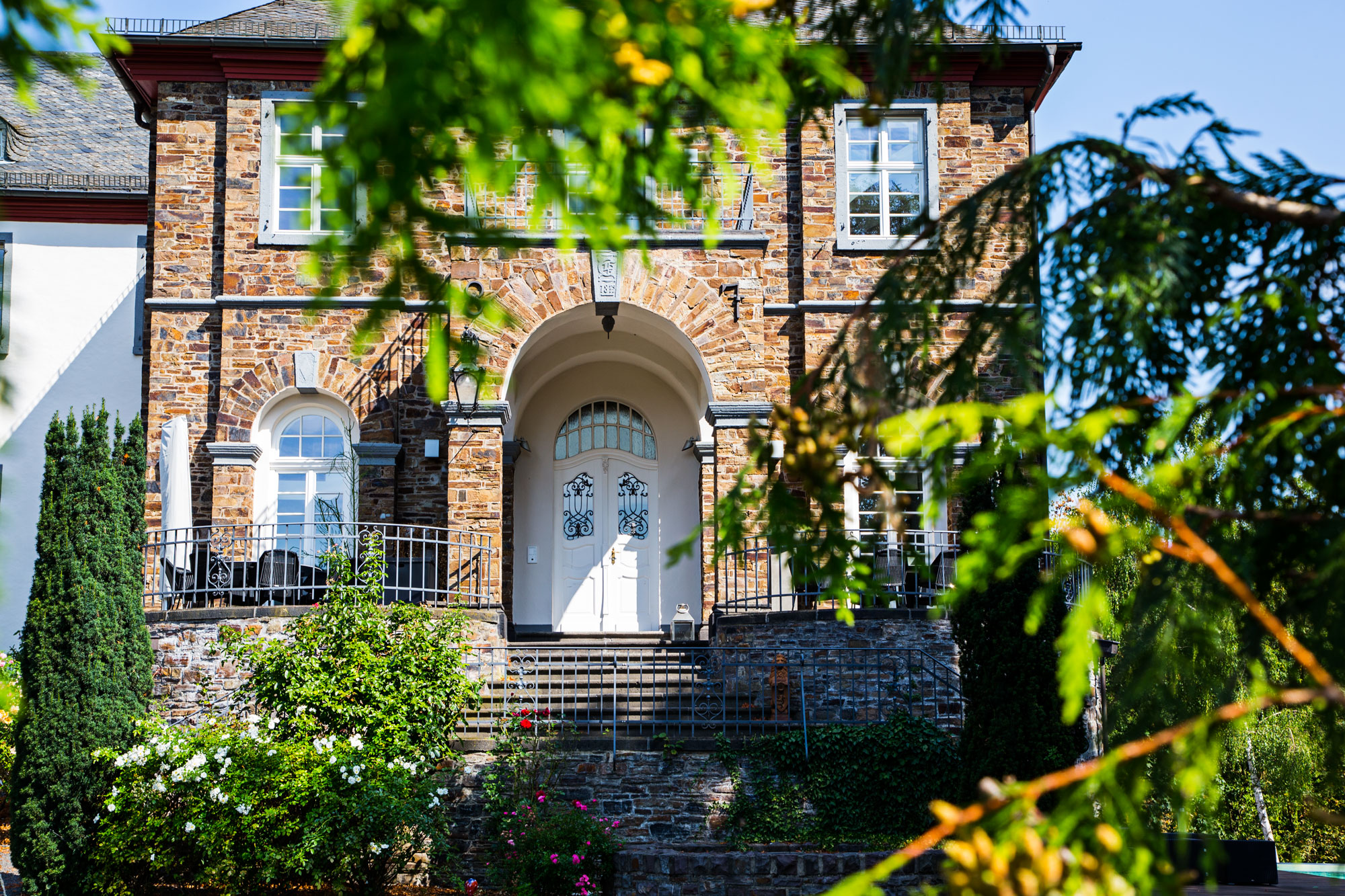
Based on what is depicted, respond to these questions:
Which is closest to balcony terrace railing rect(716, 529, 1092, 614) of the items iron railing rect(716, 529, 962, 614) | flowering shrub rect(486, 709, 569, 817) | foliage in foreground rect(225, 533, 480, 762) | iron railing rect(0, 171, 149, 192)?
iron railing rect(716, 529, 962, 614)

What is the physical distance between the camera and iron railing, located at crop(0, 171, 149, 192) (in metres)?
18.8

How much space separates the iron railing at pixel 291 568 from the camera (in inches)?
474

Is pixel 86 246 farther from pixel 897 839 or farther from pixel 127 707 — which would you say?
pixel 897 839

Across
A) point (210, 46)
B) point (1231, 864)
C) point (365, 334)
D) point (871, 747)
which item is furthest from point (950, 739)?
point (210, 46)

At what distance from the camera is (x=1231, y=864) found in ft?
37.9

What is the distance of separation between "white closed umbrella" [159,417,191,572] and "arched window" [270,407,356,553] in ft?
5.48

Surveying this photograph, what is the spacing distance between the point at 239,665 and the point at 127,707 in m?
1.02

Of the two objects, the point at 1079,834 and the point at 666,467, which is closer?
the point at 1079,834

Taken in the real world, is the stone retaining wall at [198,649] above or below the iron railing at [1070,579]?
below

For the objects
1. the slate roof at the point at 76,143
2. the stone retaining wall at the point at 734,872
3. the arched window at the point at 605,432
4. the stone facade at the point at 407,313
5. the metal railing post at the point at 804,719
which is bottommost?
the stone retaining wall at the point at 734,872

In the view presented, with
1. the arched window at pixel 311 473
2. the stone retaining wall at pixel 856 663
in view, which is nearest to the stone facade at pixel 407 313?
the arched window at pixel 311 473

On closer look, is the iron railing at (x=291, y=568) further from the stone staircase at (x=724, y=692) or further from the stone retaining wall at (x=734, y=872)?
the stone retaining wall at (x=734, y=872)

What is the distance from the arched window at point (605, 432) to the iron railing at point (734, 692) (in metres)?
4.67

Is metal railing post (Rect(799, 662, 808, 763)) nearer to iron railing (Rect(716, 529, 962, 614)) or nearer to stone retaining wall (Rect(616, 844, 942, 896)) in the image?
iron railing (Rect(716, 529, 962, 614))
